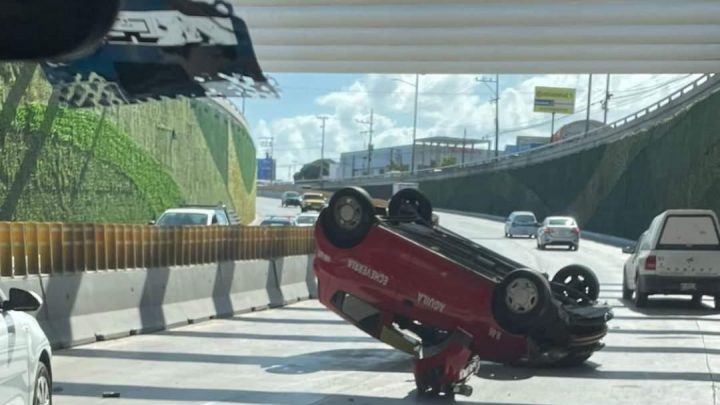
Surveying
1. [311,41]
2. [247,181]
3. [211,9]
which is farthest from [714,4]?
[247,181]

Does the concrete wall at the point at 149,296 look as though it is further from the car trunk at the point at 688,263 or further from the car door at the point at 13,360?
the car trunk at the point at 688,263

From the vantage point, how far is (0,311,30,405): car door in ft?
23.9

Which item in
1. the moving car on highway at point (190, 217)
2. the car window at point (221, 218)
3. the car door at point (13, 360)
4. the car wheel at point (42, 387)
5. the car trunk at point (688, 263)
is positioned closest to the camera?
the car door at point (13, 360)

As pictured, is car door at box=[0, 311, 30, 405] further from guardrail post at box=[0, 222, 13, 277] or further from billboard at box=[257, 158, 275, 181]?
billboard at box=[257, 158, 275, 181]

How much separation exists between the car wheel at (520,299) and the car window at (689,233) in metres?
11.2

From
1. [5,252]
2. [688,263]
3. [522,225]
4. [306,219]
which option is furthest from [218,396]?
[522,225]

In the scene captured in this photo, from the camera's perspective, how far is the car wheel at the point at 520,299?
450 inches

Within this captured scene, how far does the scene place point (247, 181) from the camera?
6925cm

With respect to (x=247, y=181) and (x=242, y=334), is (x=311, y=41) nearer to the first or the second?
(x=242, y=334)

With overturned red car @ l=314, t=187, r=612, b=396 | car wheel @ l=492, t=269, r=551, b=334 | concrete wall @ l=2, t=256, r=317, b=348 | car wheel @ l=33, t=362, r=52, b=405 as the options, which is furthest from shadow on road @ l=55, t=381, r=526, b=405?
concrete wall @ l=2, t=256, r=317, b=348

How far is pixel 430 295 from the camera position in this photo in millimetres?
11797

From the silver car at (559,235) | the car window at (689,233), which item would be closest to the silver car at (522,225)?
the silver car at (559,235)

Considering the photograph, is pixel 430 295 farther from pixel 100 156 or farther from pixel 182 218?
pixel 100 156

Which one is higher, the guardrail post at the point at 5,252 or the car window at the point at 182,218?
the guardrail post at the point at 5,252
